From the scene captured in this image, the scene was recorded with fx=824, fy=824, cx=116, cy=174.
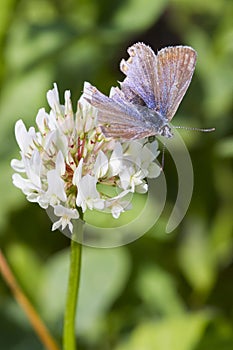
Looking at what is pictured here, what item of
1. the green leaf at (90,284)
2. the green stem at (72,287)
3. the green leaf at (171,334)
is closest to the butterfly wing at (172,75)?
the green stem at (72,287)

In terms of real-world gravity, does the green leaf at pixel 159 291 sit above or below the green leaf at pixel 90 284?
below

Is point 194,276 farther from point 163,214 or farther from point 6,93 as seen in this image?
point 6,93

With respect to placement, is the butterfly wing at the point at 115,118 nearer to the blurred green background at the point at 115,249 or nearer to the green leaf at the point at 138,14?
the blurred green background at the point at 115,249

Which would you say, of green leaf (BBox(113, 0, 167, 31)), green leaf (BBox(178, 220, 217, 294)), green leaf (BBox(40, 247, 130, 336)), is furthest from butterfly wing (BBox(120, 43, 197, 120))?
green leaf (BBox(178, 220, 217, 294))

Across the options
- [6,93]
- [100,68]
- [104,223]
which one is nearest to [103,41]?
[100,68]

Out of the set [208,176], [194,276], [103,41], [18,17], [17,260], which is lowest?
[194,276]

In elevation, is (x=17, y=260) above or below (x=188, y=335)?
above
